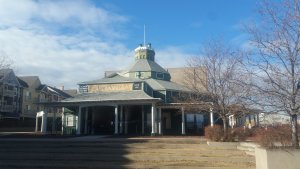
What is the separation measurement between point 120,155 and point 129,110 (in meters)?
18.2

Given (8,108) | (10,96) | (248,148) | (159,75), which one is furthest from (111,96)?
(10,96)

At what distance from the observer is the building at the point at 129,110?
32688 millimetres

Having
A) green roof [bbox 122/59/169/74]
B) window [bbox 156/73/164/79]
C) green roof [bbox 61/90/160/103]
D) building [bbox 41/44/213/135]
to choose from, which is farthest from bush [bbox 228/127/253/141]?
window [bbox 156/73/164/79]

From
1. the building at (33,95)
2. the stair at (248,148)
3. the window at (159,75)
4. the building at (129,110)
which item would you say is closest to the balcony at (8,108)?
the building at (33,95)

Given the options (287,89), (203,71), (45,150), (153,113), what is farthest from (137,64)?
(287,89)

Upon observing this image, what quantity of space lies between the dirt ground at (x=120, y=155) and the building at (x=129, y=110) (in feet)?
39.3

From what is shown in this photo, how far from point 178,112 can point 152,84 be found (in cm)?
489

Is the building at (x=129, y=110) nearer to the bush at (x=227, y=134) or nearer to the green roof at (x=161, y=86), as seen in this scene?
the green roof at (x=161, y=86)

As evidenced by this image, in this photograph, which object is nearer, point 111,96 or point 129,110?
point 111,96

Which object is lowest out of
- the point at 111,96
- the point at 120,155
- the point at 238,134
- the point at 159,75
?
the point at 120,155

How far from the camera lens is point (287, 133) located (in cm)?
1316

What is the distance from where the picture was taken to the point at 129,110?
34.8 metres

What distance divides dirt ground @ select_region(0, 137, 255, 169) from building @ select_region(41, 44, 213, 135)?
1198 cm

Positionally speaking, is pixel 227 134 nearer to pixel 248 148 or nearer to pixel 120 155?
pixel 248 148
